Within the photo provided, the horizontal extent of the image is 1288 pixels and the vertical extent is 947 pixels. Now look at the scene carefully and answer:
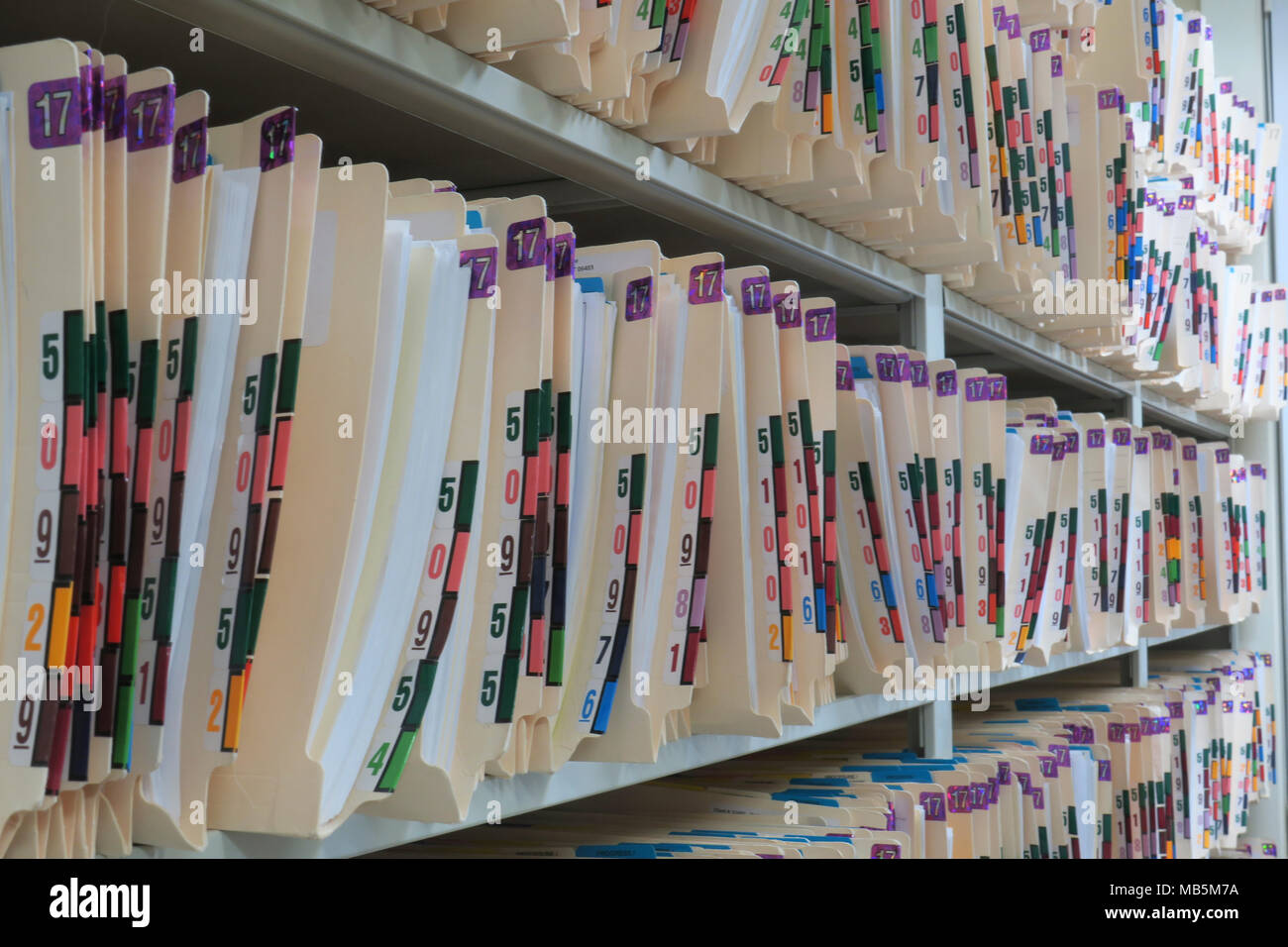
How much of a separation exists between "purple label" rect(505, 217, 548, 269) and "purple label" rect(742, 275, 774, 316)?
307mm

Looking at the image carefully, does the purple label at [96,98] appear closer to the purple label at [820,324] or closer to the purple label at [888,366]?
the purple label at [820,324]

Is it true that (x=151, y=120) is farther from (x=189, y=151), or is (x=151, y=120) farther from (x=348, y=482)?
(x=348, y=482)

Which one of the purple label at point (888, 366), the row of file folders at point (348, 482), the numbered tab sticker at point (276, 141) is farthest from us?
the purple label at point (888, 366)

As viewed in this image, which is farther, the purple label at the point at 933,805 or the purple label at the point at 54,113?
the purple label at the point at 933,805

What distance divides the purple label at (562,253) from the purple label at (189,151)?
0.25 meters

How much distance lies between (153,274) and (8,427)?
96 millimetres

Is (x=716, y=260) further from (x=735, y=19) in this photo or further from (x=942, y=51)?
(x=942, y=51)

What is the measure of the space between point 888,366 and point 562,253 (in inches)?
24.4

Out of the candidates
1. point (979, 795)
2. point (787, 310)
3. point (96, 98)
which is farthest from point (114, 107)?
point (979, 795)

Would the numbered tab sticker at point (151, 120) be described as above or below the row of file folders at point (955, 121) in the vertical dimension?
below

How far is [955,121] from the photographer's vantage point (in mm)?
1498

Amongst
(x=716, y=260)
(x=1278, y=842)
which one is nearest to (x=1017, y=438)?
(x=716, y=260)

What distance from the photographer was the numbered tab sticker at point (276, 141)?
→ 67 centimetres

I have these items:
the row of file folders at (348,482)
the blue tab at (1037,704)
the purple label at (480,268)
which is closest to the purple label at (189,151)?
the row of file folders at (348,482)
